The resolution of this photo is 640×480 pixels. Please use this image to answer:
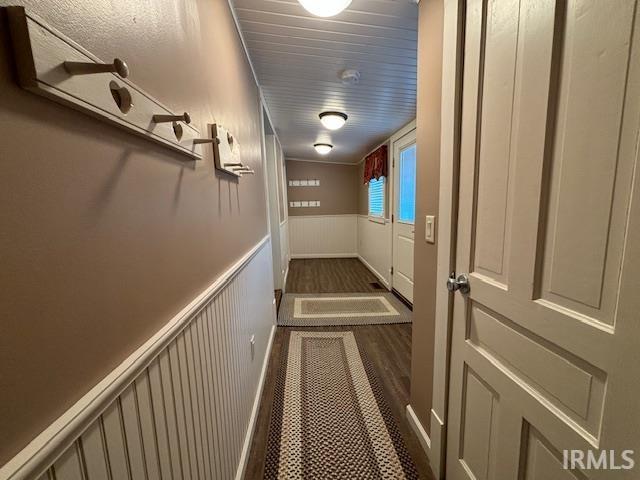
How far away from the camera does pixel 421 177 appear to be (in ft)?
4.36

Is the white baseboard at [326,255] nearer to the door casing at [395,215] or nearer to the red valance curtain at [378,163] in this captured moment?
the red valance curtain at [378,163]

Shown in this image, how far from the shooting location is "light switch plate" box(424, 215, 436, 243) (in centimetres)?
121

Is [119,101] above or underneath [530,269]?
above

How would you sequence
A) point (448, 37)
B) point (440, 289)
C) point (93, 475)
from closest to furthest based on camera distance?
point (93, 475)
point (448, 37)
point (440, 289)

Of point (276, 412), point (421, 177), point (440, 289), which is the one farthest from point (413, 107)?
point (276, 412)

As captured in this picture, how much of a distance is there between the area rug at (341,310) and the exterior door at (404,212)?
0.93ft

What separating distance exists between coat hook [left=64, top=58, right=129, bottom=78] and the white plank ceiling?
1326mm

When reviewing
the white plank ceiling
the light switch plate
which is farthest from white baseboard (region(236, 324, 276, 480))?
the white plank ceiling

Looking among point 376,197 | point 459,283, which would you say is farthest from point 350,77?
point 376,197

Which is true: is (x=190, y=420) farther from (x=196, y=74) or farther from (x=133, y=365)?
(x=196, y=74)

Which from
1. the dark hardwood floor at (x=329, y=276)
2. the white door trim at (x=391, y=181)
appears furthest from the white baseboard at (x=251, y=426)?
the white door trim at (x=391, y=181)

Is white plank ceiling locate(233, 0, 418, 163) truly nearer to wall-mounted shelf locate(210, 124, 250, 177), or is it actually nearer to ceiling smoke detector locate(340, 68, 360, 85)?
ceiling smoke detector locate(340, 68, 360, 85)

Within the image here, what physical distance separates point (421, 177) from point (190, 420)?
137 centimetres

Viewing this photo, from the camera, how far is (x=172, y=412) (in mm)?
678
